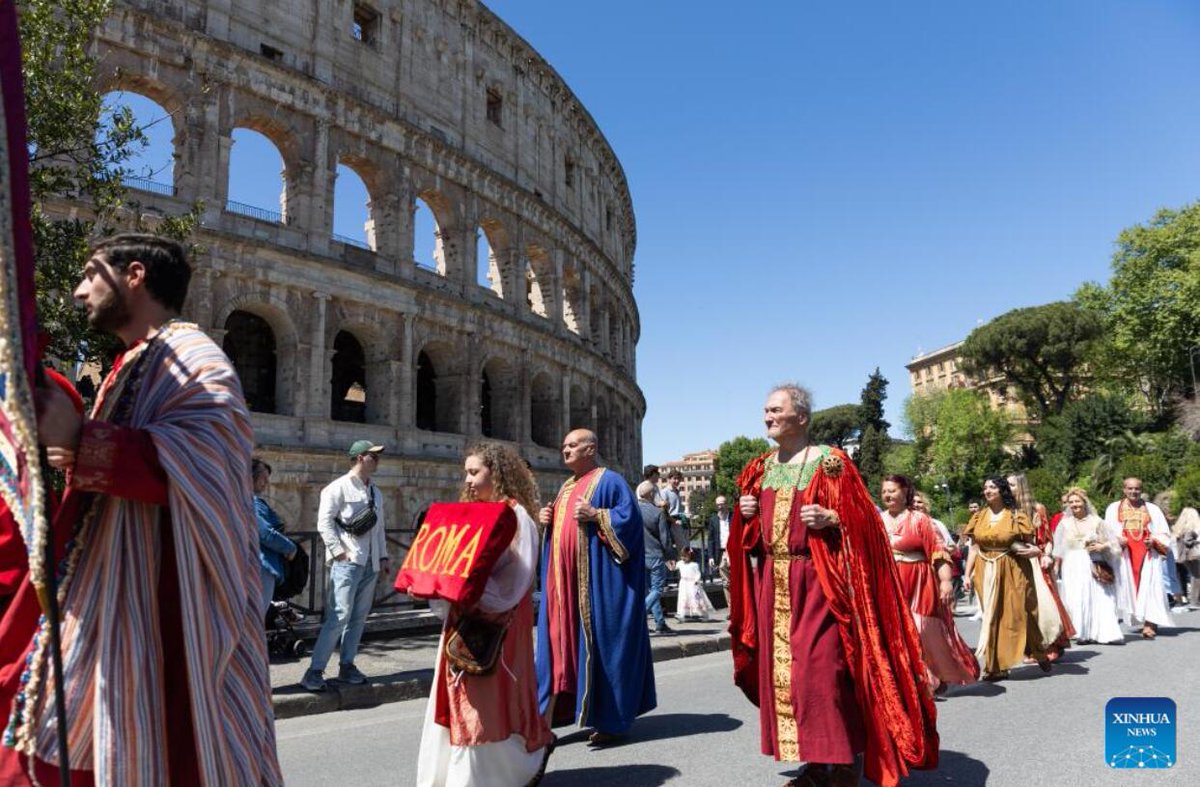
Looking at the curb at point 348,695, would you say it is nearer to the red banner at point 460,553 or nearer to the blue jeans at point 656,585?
the red banner at point 460,553

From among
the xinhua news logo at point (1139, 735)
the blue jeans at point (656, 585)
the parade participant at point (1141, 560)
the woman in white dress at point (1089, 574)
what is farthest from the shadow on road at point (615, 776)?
the parade participant at point (1141, 560)

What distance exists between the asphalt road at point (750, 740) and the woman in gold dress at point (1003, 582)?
0.89 feet

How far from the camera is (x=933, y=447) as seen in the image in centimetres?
6988

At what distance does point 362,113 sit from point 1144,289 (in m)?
45.7

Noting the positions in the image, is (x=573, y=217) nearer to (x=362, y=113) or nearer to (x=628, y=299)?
(x=628, y=299)

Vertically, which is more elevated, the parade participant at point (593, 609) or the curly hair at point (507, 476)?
the curly hair at point (507, 476)

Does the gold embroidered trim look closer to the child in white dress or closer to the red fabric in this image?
the red fabric

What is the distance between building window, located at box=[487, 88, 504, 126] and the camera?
27.7 metres

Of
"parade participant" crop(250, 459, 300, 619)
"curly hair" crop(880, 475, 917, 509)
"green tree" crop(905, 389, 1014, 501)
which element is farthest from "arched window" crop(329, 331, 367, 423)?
"green tree" crop(905, 389, 1014, 501)

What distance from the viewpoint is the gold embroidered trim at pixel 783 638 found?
408 centimetres

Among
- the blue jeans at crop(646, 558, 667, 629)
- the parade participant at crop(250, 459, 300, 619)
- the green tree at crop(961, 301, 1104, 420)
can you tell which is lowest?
the blue jeans at crop(646, 558, 667, 629)

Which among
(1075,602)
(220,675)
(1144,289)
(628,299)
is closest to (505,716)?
(220,675)

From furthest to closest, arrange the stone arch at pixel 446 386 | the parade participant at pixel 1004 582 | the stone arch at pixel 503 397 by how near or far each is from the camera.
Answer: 1. the stone arch at pixel 503 397
2. the stone arch at pixel 446 386
3. the parade participant at pixel 1004 582

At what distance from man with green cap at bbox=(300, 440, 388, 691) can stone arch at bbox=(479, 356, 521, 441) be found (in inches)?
744
